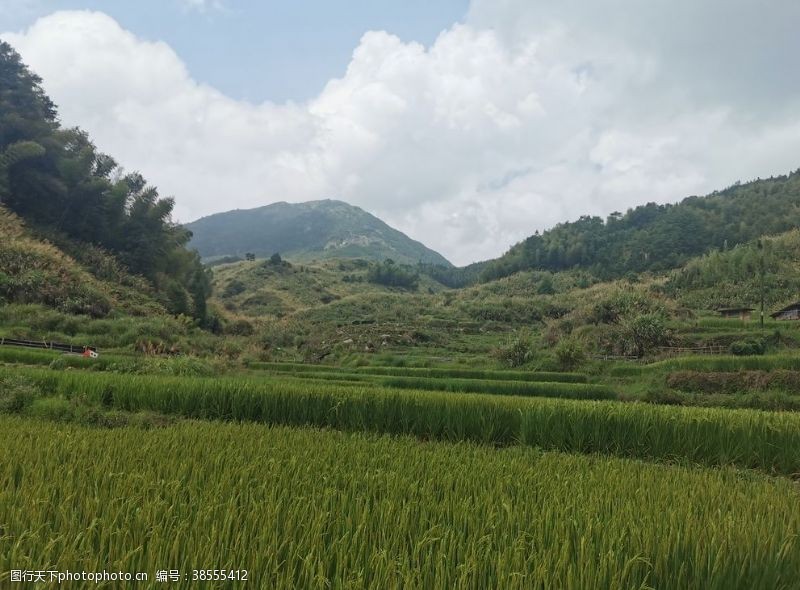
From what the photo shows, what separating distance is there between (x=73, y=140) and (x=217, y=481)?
53.5 m

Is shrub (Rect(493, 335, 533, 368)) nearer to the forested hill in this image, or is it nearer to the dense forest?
the dense forest

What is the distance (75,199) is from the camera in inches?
1544

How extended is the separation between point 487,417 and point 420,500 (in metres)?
5.55

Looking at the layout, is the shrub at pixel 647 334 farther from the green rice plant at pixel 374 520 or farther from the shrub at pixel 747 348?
the green rice plant at pixel 374 520

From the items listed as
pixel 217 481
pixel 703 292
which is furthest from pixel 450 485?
pixel 703 292

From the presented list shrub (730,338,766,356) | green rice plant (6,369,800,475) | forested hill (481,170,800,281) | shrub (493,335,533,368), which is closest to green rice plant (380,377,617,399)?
green rice plant (6,369,800,475)

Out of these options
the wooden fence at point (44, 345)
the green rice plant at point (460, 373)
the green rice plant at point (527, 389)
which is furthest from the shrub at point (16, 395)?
the green rice plant at point (460, 373)

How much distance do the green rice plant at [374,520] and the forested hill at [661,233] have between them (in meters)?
78.8

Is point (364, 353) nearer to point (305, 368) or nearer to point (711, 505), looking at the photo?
point (305, 368)

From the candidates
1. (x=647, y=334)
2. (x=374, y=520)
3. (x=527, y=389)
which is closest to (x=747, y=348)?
(x=647, y=334)

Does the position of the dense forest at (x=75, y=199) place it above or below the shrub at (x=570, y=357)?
above

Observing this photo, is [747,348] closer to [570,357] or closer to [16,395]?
[570,357]

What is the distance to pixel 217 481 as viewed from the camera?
3.93 meters

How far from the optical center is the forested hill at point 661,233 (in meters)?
77.6
